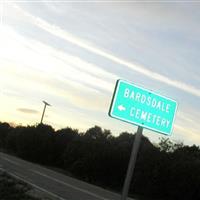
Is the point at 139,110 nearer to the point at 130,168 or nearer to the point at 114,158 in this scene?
the point at 130,168

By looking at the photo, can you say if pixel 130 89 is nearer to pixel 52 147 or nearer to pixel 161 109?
pixel 161 109

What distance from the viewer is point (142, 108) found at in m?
8.88

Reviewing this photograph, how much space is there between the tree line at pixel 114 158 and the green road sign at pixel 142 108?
23.8m

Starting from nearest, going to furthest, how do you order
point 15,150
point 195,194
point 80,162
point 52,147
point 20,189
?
point 20,189, point 195,194, point 80,162, point 52,147, point 15,150

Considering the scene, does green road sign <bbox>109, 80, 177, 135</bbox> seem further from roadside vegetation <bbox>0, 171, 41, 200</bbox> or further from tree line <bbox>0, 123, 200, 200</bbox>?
tree line <bbox>0, 123, 200, 200</bbox>

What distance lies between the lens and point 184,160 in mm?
34438

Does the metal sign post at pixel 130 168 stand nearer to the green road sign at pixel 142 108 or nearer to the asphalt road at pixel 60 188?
the green road sign at pixel 142 108

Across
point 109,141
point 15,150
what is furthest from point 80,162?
point 15,150

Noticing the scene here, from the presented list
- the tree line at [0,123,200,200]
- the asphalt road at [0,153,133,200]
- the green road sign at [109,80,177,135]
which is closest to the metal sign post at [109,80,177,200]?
the green road sign at [109,80,177,135]

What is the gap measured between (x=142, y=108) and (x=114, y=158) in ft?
107

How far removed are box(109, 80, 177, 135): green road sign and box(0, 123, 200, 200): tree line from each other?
2380 centimetres

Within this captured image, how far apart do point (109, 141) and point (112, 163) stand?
3.96 metres

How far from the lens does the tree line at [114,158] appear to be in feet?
109

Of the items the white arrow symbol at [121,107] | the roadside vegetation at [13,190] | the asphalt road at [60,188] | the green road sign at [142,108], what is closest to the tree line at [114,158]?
the asphalt road at [60,188]
